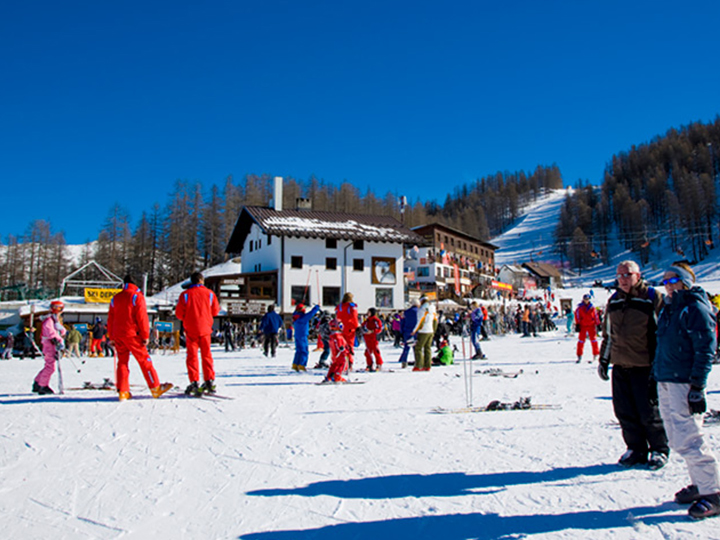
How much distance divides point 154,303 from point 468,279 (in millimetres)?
41398

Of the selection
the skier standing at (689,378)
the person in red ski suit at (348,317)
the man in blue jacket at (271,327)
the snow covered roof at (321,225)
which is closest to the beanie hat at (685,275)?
the skier standing at (689,378)

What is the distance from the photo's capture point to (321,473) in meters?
3.75

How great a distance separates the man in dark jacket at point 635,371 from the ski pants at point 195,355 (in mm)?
4733

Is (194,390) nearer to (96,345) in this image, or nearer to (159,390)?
(159,390)

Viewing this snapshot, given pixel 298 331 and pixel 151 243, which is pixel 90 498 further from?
pixel 151 243

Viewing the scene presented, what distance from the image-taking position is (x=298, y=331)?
11164mm

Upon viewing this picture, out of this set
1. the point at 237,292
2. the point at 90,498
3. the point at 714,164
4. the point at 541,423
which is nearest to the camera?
the point at 90,498

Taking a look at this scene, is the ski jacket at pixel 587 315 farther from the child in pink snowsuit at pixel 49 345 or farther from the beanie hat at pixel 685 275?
the child in pink snowsuit at pixel 49 345

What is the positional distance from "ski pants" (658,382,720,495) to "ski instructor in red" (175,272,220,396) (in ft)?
17.0

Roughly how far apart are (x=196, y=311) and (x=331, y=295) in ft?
96.8

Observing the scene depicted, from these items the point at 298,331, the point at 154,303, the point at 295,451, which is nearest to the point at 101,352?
the point at 154,303

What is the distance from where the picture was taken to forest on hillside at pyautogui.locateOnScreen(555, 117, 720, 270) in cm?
7875

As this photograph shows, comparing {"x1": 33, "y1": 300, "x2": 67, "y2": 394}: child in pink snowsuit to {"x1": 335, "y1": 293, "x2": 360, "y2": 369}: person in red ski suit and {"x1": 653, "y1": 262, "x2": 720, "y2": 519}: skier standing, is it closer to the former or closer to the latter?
{"x1": 335, "y1": 293, "x2": 360, "y2": 369}: person in red ski suit

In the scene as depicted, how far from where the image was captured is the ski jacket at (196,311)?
21.7 feet
